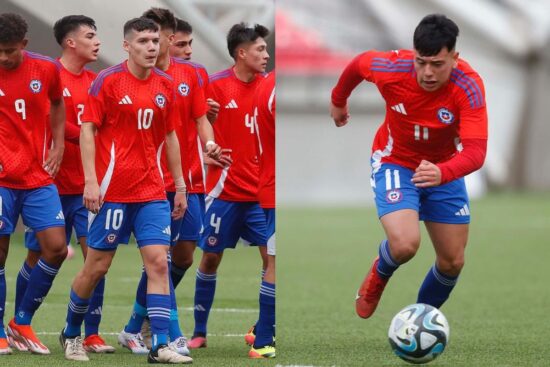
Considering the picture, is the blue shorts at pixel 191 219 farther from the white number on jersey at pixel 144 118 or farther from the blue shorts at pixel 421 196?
the blue shorts at pixel 421 196

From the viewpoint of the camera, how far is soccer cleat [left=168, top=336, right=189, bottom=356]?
7046 mm

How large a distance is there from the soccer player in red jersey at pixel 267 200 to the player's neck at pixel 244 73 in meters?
0.39

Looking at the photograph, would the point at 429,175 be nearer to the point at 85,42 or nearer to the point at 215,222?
the point at 215,222

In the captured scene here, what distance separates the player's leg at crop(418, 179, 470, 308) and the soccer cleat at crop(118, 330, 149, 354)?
2.03 m

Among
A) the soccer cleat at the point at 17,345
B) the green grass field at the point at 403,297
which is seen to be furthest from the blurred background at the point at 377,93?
the soccer cleat at the point at 17,345

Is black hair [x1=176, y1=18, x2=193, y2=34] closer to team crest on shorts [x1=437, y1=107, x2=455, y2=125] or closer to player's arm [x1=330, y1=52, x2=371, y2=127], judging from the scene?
player's arm [x1=330, y1=52, x2=371, y2=127]

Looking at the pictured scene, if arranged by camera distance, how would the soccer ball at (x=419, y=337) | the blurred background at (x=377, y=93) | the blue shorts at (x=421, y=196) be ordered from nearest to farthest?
the soccer ball at (x=419, y=337) < the blue shorts at (x=421, y=196) < the blurred background at (x=377, y=93)

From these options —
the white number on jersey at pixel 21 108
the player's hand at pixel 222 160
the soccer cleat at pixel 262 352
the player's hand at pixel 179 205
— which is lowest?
the soccer cleat at pixel 262 352

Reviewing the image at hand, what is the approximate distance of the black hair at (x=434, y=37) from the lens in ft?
23.4

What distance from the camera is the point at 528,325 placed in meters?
9.32

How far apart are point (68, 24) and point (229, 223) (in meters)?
1.88

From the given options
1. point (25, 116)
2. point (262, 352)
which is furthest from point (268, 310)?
point (25, 116)

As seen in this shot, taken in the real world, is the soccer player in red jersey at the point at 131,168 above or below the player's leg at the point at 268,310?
above

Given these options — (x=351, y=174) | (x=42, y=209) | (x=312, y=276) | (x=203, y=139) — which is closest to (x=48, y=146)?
(x=42, y=209)
